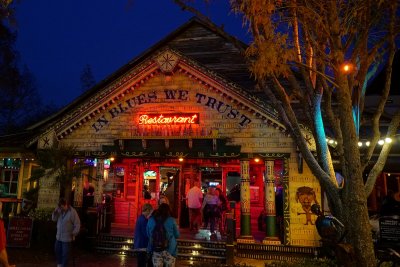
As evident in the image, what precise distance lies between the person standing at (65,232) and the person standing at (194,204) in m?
5.36

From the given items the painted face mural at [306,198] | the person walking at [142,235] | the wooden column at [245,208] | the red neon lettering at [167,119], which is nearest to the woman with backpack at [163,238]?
the person walking at [142,235]

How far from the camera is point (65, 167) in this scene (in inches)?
500

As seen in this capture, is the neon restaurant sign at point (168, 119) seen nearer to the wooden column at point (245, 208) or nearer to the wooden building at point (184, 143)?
the wooden building at point (184, 143)

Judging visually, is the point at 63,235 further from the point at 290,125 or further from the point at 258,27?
the point at 258,27

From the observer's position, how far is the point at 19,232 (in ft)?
36.0

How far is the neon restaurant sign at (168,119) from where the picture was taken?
12.6 meters

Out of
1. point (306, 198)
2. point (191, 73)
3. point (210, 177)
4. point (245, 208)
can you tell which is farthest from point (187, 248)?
point (191, 73)

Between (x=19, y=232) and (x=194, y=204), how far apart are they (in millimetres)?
5737

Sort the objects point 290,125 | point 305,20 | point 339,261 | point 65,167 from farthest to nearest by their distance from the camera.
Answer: point 65,167
point 290,125
point 305,20
point 339,261

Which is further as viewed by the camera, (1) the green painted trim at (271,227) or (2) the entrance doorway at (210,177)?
(2) the entrance doorway at (210,177)

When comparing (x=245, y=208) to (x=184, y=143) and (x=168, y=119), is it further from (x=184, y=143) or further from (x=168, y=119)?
(x=168, y=119)

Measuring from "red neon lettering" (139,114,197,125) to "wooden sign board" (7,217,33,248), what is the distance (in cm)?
506

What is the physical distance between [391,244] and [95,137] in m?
10.4

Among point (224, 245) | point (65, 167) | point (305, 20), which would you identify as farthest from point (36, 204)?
point (305, 20)
